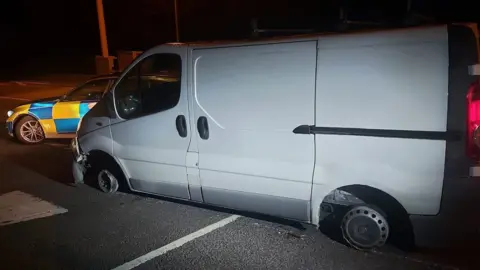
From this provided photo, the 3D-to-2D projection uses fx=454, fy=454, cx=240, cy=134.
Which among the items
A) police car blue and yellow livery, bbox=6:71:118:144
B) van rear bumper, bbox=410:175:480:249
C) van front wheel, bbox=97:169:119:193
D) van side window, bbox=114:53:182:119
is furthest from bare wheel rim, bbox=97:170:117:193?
van rear bumper, bbox=410:175:480:249

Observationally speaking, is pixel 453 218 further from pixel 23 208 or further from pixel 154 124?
pixel 23 208

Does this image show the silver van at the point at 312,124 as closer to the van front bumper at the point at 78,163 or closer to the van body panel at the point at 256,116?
the van body panel at the point at 256,116

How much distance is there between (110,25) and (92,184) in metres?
35.3

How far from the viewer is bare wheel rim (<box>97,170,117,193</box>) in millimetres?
5684

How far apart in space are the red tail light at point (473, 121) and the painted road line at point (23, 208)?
4.30m

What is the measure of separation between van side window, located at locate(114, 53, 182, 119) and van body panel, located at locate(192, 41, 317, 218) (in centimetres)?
34

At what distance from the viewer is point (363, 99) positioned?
3.65 meters

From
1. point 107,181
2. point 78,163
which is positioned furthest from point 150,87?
point 78,163

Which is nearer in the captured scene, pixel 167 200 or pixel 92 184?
pixel 167 200

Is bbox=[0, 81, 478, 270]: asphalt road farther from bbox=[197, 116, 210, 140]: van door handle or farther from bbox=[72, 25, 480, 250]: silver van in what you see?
bbox=[197, 116, 210, 140]: van door handle

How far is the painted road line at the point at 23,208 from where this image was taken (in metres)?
5.12

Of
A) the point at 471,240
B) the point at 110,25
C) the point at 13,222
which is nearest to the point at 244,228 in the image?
the point at 471,240

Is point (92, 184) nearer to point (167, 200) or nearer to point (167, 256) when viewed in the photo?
point (167, 200)

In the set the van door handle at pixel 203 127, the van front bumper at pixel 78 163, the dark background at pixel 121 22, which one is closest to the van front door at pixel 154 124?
the van door handle at pixel 203 127
